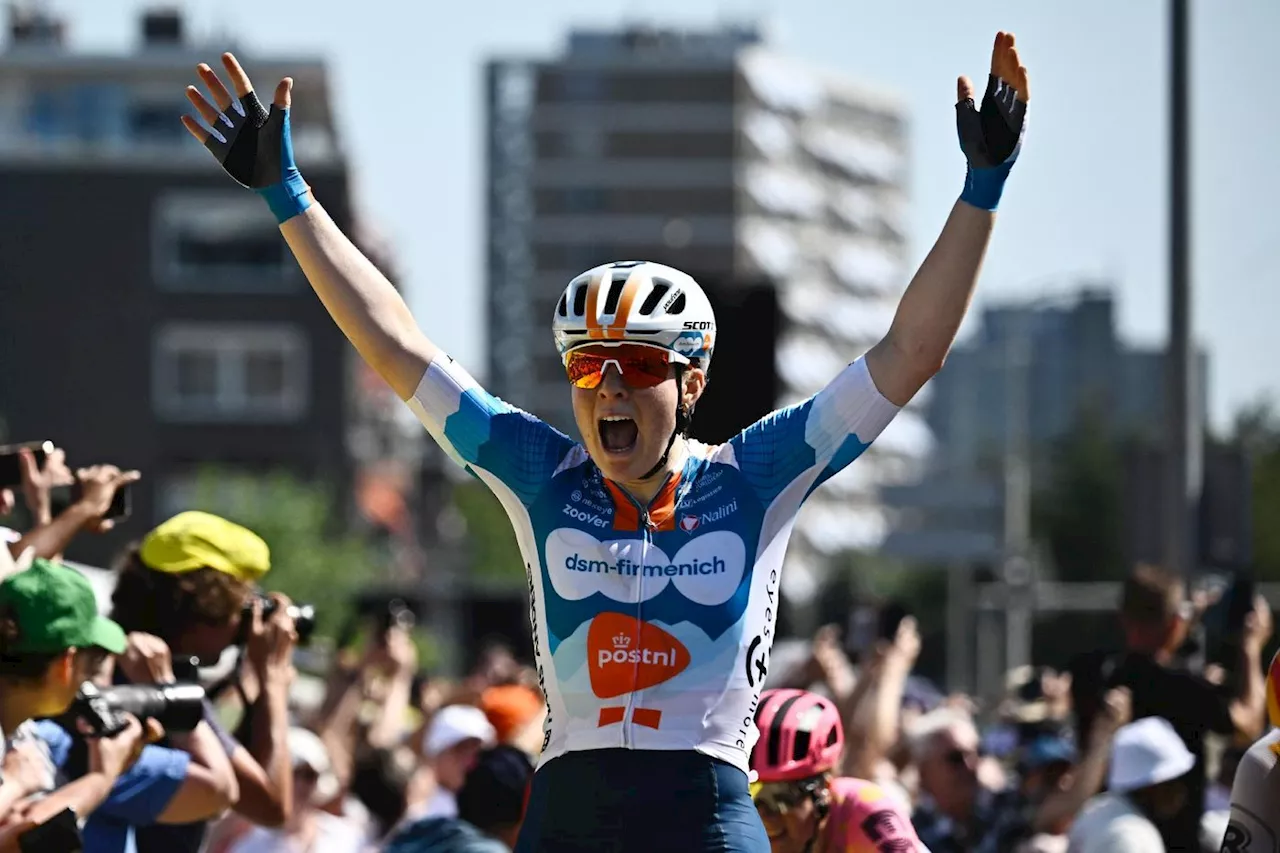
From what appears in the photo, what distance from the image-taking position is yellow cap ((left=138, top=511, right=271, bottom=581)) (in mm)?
6355

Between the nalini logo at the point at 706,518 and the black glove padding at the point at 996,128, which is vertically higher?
the black glove padding at the point at 996,128

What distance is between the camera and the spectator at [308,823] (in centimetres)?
926

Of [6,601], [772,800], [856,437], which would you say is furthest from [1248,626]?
[6,601]

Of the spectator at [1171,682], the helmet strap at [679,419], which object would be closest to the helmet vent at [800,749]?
the helmet strap at [679,419]

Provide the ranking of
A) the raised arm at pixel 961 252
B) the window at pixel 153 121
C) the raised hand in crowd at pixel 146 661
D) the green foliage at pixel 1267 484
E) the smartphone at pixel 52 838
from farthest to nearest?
the window at pixel 153 121 → the green foliage at pixel 1267 484 → the raised hand in crowd at pixel 146 661 → the smartphone at pixel 52 838 → the raised arm at pixel 961 252

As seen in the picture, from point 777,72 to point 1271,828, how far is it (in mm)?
139302

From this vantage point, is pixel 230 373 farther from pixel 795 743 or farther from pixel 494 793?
pixel 795 743

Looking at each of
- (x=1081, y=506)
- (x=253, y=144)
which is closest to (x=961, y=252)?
(x=253, y=144)

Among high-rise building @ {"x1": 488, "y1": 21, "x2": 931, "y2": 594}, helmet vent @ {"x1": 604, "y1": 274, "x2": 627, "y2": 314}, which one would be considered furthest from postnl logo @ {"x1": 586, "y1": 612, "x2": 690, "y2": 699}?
high-rise building @ {"x1": 488, "y1": 21, "x2": 931, "y2": 594}

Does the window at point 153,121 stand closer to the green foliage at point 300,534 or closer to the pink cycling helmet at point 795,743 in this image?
the green foliage at point 300,534

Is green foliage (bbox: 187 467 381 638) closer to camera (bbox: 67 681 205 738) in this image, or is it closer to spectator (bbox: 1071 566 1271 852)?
spectator (bbox: 1071 566 1271 852)

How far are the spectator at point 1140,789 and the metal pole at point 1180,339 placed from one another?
4146mm

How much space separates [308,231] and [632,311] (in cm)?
71

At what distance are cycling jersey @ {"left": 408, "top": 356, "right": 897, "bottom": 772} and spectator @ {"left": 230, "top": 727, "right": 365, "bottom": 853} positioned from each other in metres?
4.46
